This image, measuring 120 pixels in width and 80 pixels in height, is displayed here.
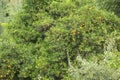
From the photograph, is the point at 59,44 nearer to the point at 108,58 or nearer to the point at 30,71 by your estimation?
the point at 30,71

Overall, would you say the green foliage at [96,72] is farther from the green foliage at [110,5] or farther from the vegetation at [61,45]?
the green foliage at [110,5]

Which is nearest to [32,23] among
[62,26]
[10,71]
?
[62,26]

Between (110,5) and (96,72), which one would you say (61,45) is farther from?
(110,5)

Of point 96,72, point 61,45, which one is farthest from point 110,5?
point 96,72

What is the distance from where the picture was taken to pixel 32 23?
8.26m

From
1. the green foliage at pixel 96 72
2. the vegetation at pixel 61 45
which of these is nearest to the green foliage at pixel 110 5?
the vegetation at pixel 61 45

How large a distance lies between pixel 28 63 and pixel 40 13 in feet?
5.16

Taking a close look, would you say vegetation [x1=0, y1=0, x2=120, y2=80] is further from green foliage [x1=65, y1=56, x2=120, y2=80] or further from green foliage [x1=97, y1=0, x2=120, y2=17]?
green foliage [x1=97, y1=0, x2=120, y2=17]

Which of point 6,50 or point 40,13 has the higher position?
point 40,13

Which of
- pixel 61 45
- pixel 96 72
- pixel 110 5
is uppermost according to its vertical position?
pixel 110 5

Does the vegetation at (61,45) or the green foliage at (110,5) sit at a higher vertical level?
the green foliage at (110,5)

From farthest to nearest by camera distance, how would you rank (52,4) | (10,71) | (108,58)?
(52,4)
(10,71)
(108,58)

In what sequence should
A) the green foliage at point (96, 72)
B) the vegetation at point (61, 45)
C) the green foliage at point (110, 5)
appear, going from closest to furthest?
1. the green foliage at point (96, 72)
2. the vegetation at point (61, 45)
3. the green foliage at point (110, 5)

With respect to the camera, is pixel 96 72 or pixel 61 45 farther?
pixel 61 45
